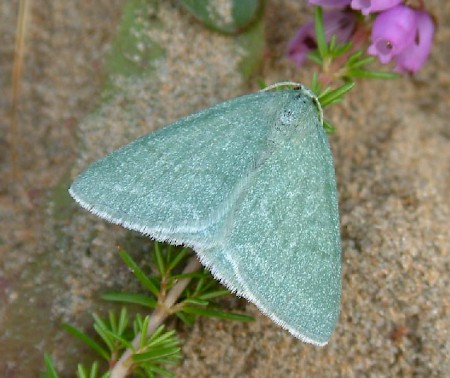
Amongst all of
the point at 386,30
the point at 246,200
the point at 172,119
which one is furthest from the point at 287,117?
the point at 172,119

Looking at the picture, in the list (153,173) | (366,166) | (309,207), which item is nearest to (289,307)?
(309,207)

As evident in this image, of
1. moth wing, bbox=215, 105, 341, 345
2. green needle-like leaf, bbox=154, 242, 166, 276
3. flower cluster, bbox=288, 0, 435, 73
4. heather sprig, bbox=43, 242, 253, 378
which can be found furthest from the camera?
flower cluster, bbox=288, 0, 435, 73

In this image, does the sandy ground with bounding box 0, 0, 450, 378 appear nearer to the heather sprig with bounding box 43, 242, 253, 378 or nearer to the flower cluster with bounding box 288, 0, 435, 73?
the heather sprig with bounding box 43, 242, 253, 378

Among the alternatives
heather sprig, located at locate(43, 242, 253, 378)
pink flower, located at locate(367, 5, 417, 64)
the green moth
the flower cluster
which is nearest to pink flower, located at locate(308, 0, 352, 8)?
the flower cluster

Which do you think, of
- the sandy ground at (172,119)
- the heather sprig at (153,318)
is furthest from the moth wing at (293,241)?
the sandy ground at (172,119)

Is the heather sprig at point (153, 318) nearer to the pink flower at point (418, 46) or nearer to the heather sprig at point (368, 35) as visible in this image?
the heather sprig at point (368, 35)

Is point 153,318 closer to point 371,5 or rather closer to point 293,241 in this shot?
point 293,241

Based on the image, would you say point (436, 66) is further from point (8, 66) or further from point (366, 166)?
point (8, 66)
